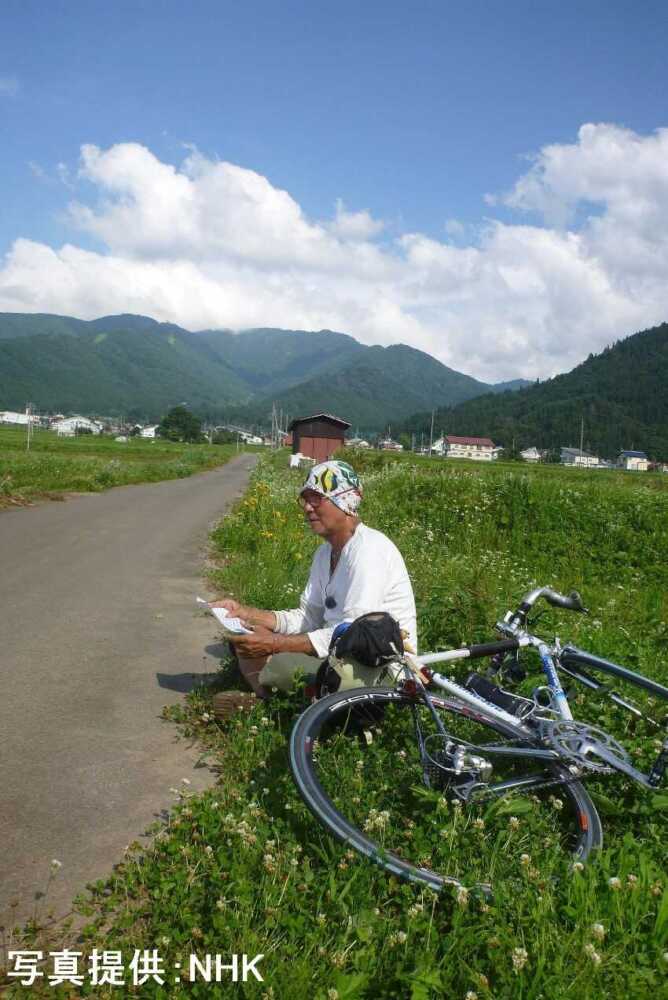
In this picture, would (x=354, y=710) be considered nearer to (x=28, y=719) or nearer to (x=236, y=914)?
(x=236, y=914)

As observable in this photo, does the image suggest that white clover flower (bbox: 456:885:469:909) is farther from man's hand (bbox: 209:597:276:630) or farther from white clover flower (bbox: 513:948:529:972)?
man's hand (bbox: 209:597:276:630)

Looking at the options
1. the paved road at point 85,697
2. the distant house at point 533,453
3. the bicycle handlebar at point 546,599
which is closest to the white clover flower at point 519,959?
the paved road at point 85,697

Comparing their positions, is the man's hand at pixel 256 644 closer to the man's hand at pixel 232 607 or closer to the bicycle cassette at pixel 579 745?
the man's hand at pixel 232 607

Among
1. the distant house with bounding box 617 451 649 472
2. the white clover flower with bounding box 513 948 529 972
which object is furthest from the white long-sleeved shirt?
the distant house with bounding box 617 451 649 472

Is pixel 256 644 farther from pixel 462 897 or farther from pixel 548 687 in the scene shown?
pixel 462 897

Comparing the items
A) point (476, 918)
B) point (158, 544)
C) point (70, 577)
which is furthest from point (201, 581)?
point (476, 918)

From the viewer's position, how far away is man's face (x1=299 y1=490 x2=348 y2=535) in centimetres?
453

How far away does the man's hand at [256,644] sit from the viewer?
4.64m

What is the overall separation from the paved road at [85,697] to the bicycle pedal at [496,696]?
5.60ft

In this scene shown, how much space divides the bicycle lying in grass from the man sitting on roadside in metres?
0.53

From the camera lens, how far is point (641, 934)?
8.45ft

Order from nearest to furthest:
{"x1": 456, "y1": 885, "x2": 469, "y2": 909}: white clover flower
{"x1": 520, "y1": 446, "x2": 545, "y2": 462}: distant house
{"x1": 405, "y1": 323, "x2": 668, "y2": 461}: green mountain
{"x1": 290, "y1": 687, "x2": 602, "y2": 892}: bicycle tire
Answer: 1. {"x1": 456, "y1": 885, "x2": 469, "y2": 909}: white clover flower
2. {"x1": 290, "y1": 687, "x2": 602, "y2": 892}: bicycle tire
3. {"x1": 520, "y1": 446, "x2": 545, "y2": 462}: distant house
4. {"x1": 405, "y1": 323, "x2": 668, "y2": 461}: green mountain

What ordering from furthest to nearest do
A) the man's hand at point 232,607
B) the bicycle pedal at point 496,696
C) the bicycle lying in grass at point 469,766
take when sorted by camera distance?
the man's hand at point 232,607
the bicycle pedal at point 496,696
the bicycle lying in grass at point 469,766

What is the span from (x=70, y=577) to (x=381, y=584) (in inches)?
264
